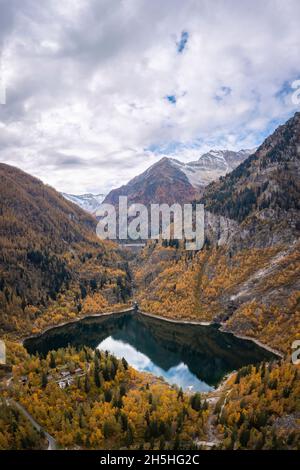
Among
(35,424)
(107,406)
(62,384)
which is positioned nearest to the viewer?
(35,424)

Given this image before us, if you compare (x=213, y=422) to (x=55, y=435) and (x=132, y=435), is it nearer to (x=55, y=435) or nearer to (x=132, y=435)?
(x=132, y=435)

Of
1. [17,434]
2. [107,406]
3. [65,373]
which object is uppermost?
[65,373]

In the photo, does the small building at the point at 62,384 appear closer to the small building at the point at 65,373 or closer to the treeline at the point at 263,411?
the small building at the point at 65,373

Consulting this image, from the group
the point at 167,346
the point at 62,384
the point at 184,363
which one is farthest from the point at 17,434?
the point at 167,346

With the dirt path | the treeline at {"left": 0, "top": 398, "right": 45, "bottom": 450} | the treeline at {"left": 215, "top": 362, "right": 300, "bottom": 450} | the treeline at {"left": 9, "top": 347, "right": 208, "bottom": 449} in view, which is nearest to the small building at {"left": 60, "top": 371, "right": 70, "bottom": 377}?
the treeline at {"left": 9, "top": 347, "right": 208, "bottom": 449}

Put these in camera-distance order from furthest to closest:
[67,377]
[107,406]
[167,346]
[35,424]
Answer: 1. [167,346]
2. [67,377]
3. [107,406]
4. [35,424]

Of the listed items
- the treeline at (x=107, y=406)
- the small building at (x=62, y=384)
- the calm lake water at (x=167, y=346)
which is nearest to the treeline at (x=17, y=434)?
the treeline at (x=107, y=406)

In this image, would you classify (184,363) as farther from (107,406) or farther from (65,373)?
(107,406)
